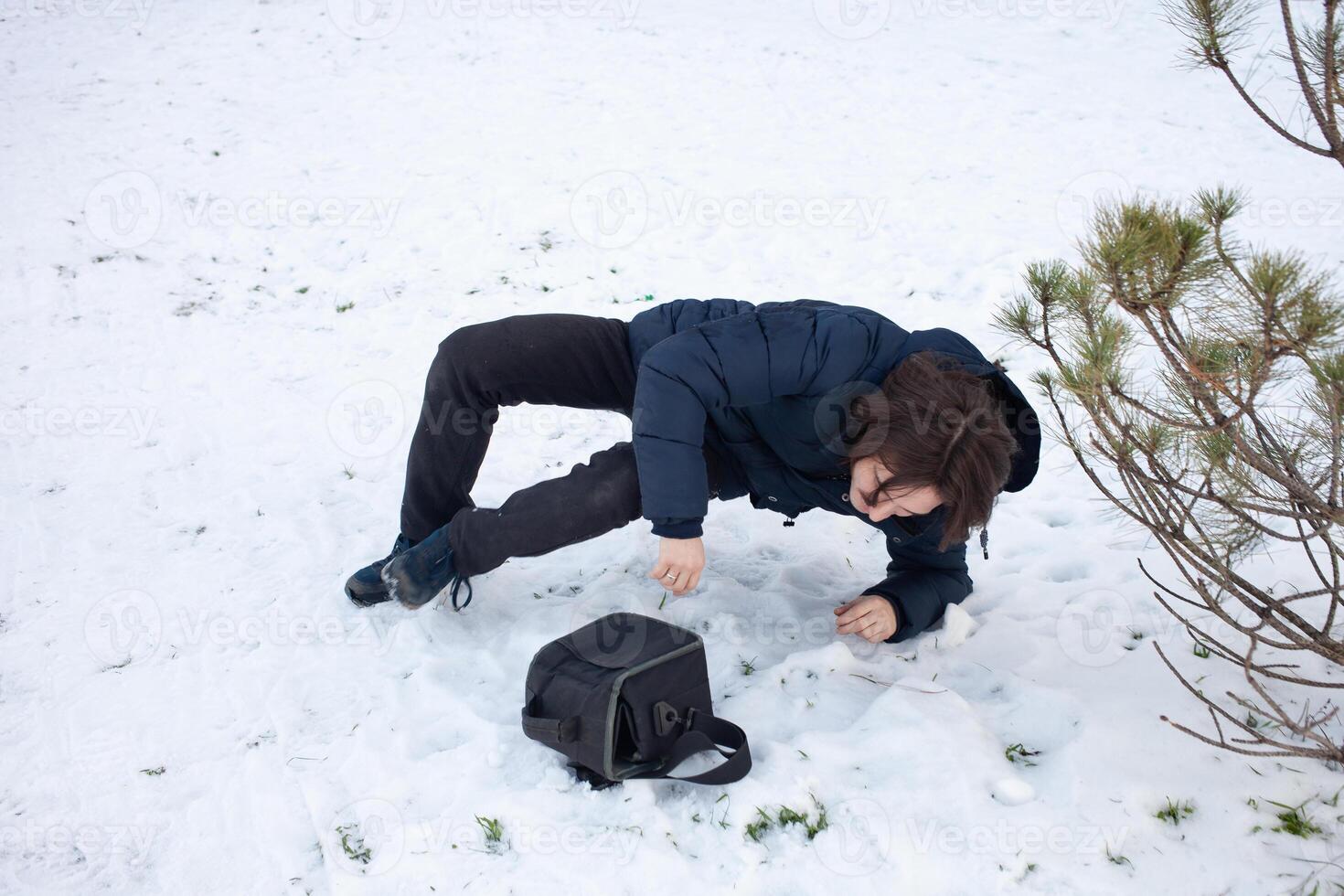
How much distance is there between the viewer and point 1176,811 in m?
1.88

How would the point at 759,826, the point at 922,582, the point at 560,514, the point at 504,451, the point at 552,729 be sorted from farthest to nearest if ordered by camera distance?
the point at 504,451 → the point at 922,582 → the point at 560,514 → the point at 552,729 → the point at 759,826

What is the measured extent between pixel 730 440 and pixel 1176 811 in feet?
4.25

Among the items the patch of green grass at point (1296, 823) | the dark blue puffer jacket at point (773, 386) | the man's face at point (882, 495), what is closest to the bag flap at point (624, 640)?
the dark blue puffer jacket at point (773, 386)

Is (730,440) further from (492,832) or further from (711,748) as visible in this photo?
(492,832)

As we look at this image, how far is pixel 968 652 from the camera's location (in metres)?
2.46

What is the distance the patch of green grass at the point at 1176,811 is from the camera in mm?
1870

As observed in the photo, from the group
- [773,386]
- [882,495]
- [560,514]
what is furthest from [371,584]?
[882,495]

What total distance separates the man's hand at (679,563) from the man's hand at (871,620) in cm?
47

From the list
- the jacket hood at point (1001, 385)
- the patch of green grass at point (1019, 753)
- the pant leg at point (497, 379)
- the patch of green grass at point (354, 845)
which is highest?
the jacket hood at point (1001, 385)

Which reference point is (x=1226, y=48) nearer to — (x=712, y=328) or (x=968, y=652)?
(x=712, y=328)

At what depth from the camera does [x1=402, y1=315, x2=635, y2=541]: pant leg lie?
250 centimetres

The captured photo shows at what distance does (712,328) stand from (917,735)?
1.06 metres

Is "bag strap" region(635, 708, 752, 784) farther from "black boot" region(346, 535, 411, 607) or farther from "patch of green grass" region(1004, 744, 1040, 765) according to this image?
"black boot" region(346, 535, 411, 607)

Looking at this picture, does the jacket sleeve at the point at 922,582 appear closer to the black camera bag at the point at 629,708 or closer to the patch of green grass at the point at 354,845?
the black camera bag at the point at 629,708
